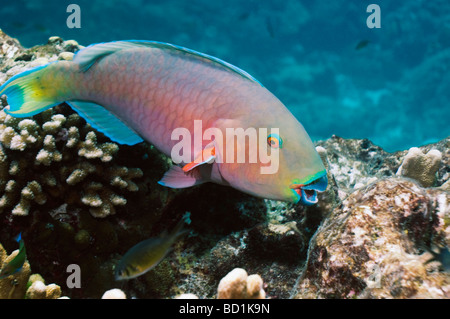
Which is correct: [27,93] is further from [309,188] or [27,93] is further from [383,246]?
[383,246]

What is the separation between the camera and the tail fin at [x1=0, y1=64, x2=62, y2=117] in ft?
8.09

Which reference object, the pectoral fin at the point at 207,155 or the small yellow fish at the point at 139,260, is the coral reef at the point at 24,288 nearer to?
the small yellow fish at the point at 139,260

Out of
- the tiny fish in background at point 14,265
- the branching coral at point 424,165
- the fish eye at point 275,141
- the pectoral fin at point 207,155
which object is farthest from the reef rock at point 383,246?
the tiny fish in background at point 14,265

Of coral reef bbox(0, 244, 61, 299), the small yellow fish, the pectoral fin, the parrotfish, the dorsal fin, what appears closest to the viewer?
the parrotfish

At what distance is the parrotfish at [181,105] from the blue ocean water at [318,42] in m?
33.7

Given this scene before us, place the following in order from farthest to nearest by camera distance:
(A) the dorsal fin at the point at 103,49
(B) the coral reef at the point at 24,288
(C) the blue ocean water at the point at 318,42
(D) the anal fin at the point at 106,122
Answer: (C) the blue ocean water at the point at 318,42 → (D) the anal fin at the point at 106,122 → (A) the dorsal fin at the point at 103,49 → (B) the coral reef at the point at 24,288

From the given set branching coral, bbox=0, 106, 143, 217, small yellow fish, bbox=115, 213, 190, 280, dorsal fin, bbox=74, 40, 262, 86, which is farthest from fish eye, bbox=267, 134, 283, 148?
branching coral, bbox=0, 106, 143, 217

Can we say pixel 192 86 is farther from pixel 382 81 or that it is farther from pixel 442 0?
pixel 382 81

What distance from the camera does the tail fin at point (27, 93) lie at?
246 cm

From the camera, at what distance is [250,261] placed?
2.97m

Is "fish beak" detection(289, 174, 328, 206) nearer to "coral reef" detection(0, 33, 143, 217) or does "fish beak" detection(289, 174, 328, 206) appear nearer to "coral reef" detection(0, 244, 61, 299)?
"coral reef" detection(0, 33, 143, 217)

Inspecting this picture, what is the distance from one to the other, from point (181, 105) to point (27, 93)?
58.2 inches

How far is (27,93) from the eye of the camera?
8.23 feet
